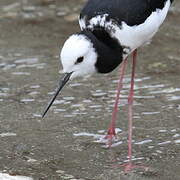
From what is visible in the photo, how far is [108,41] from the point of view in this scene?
5.27 meters

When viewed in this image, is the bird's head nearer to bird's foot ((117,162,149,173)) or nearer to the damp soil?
the damp soil

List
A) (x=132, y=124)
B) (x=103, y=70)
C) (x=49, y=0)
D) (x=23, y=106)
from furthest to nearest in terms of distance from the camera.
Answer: (x=49, y=0) → (x=23, y=106) → (x=132, y=124) → (x=103, y=70)

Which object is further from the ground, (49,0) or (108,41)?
(108,41)

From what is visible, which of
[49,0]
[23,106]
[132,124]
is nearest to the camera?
[132,124]

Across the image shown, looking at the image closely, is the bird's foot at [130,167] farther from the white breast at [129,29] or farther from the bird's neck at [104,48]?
the white breast at [129,29]

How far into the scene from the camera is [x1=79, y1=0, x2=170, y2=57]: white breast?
205 inches

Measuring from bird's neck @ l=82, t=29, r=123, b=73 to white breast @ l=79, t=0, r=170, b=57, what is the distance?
0.16ft

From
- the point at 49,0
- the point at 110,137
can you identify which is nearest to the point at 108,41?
the point at 110,137

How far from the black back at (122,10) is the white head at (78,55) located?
26cm

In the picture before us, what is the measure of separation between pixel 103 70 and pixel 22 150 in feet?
2.98

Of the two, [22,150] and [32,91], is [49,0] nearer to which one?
[32,91]

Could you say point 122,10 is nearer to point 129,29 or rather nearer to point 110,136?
point 129,29

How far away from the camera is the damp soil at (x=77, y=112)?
5.13 meters

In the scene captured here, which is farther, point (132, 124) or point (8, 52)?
point (8, 52)
